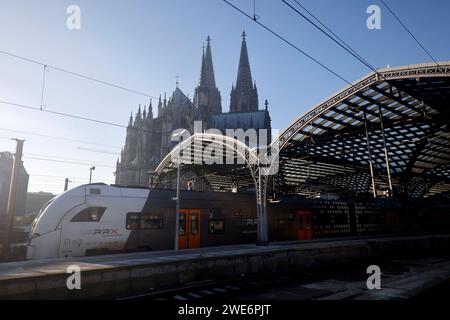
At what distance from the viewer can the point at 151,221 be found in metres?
16.2

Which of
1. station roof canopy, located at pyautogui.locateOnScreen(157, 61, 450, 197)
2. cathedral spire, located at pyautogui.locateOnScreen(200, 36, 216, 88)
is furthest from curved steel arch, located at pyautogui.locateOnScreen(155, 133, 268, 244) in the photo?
cathedral spire, located at pyautogui.locateOnScreen(200, 36, 216, 88)

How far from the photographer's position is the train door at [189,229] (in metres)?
17.0

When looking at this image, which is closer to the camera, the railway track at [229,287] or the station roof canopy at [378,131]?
the railway track at [229,287]

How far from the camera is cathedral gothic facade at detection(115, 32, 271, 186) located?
77062 mm

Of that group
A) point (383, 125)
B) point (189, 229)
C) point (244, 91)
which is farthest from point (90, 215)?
point (244, 91)

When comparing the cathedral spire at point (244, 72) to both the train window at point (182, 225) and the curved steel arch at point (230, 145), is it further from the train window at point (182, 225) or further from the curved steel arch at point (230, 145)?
the train window at point (182, 225)

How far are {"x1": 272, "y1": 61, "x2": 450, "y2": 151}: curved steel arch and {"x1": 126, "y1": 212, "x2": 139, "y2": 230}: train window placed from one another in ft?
42.7

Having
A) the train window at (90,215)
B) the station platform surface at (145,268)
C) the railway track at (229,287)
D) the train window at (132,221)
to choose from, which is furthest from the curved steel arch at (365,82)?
the train window at (90,215)

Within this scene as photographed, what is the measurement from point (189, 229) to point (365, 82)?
16.2 metres

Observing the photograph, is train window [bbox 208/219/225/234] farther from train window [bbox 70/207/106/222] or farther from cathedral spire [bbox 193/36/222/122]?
cathedral spire [bbox 193/36/222/122]

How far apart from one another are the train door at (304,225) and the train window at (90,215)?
1379cm

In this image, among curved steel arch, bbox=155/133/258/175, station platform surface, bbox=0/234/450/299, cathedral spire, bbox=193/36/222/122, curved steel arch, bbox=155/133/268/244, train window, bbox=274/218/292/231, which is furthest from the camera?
cathedral spire, bbox=193/36/222/122
